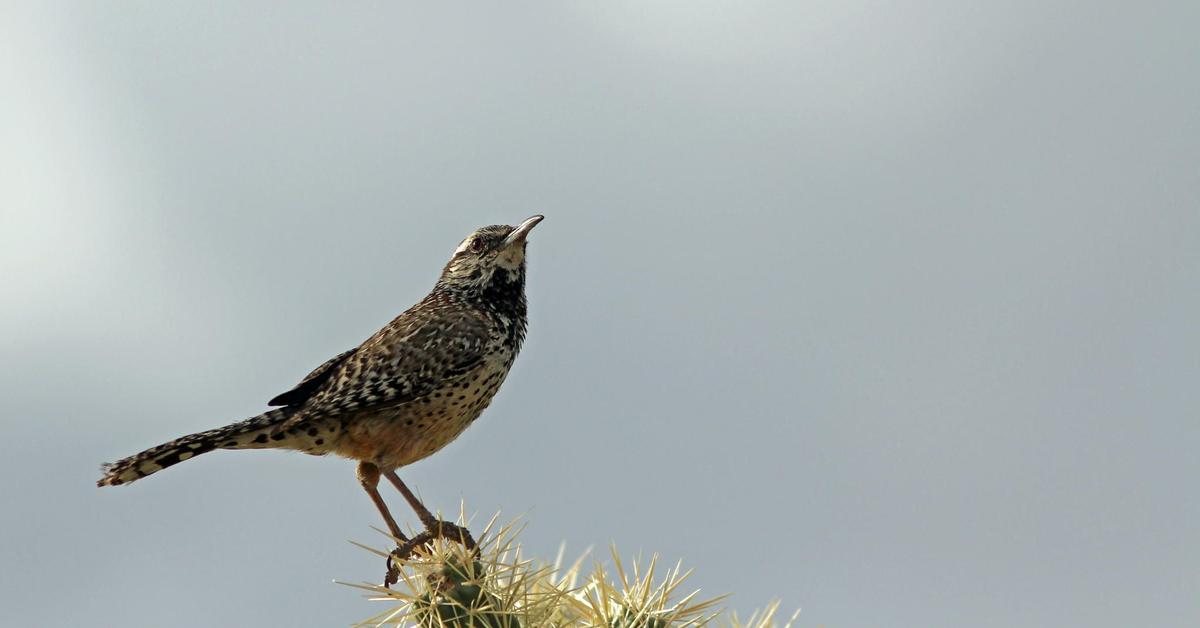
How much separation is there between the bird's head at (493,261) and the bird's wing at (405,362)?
464 millimetres

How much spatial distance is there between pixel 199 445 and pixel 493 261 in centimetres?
214

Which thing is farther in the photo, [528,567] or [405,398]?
[405,398]

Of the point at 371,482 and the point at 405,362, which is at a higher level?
the point at 405,362

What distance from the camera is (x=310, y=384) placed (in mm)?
6152

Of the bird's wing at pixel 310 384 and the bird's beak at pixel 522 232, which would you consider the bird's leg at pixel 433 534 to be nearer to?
the bird's wing at pixel 310 384

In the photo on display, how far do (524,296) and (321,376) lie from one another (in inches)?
53.9

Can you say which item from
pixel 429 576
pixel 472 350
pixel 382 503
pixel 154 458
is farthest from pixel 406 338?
pixel 429 576

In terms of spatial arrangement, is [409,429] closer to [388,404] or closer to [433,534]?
[388,404]

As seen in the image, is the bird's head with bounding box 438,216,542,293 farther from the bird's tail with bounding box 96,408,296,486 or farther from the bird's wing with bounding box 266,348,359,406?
the bird's tail with bounding box 96,408,296,486

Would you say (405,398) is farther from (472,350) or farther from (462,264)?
(462,264)

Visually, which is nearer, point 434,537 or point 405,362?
point 434,537

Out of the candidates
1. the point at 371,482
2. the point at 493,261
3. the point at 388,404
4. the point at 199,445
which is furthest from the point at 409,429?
the point at 493,261

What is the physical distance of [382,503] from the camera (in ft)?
19.5

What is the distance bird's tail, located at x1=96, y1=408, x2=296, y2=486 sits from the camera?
17.4ft
